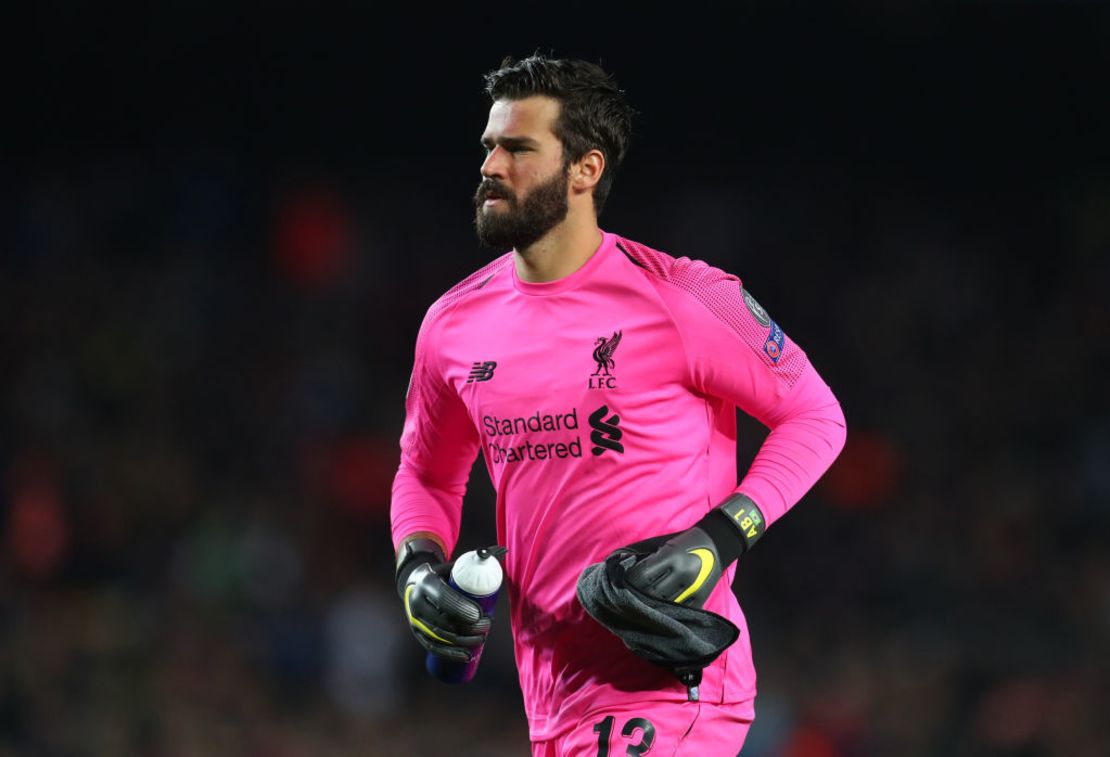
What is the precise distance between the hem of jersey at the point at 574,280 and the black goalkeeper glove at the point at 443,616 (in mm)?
663

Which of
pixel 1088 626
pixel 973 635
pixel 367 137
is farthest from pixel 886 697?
pixel 367 137

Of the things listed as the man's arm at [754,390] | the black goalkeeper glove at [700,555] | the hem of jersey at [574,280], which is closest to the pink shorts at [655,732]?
the black goalkeeper glove at [700,555]

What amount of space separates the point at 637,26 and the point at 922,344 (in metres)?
3.56

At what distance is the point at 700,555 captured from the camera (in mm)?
2961

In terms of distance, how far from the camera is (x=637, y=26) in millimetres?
11773

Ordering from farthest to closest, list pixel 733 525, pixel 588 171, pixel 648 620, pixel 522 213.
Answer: pixel 588 171 < pixel 522 213 < pixel 733 525 < pixel 648 620

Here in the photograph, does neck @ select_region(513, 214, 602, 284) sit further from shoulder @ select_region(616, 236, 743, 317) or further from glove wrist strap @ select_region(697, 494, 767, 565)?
glove wrist strap @ select_region(697, 494, 767, 565)

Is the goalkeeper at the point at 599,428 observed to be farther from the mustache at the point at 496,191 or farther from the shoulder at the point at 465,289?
the shoulder at the point at 465,289

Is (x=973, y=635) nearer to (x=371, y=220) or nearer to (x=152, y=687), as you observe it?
(x=152, y=687)

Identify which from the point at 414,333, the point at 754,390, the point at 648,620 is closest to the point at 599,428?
the point at 754,390

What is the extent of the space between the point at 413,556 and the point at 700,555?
0.81m

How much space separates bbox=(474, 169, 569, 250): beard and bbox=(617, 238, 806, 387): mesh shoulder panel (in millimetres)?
226

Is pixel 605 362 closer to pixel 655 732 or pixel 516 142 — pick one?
pixel 516 142

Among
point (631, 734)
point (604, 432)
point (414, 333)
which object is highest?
point (604, 432)
